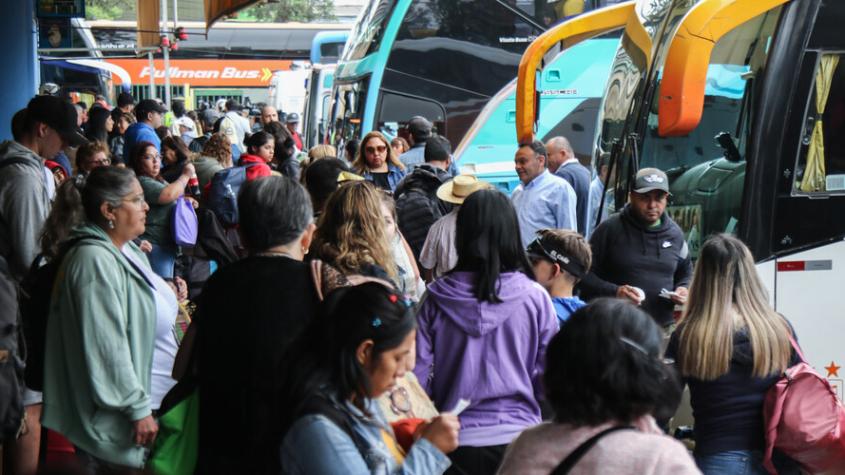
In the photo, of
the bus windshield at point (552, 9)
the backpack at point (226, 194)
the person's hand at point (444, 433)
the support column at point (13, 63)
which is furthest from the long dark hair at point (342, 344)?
the bus windshield at point (552, 9)

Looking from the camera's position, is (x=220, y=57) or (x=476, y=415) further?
(x=220, y=57)

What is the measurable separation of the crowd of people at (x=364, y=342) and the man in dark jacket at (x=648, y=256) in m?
0.01

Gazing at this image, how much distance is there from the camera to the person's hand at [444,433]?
316 cm

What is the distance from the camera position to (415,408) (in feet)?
12.5

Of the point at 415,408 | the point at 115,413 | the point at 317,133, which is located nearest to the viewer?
the point at 415,408

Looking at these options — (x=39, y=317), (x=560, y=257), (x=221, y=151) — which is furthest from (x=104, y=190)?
(x=221, y=151)

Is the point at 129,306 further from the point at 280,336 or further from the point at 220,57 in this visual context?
the point at 220,57

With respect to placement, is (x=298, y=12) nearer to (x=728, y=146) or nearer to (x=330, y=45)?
(x=330, y=45)

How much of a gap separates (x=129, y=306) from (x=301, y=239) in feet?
3.12

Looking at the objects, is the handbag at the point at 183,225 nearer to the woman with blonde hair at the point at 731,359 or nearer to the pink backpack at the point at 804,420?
the woman with blonde hair at the point at 731,359

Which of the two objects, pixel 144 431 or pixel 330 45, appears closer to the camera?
pixel 144 431

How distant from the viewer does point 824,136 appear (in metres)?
7.53

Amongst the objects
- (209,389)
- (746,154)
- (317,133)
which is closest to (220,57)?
(317,133)

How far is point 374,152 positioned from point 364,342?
7343mm
